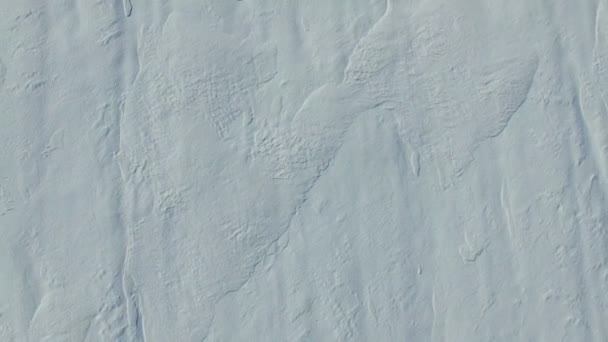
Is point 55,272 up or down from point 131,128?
down

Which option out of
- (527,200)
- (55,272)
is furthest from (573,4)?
(55,272)

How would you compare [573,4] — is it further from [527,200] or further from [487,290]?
[487,290]

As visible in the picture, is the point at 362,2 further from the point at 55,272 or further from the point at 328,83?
the point at 55,272

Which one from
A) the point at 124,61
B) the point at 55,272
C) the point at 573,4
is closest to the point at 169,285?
the point at 55,272

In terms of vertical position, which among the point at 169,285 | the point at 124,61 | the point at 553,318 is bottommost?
the point at 553,318

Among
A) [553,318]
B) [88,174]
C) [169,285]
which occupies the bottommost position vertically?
[553,318]

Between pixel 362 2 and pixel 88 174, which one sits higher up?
pixel 362 2
